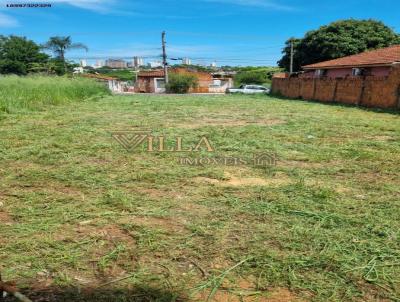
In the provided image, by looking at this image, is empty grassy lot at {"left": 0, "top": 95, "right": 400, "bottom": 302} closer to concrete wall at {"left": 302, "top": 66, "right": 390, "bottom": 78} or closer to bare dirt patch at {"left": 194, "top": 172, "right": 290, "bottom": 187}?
bare dirt patch at {"left": 194, "top": 172, "right": 290, "bottom": 187}

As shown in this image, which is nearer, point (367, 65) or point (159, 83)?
point (367, 65)

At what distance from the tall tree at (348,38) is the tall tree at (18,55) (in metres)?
31.1

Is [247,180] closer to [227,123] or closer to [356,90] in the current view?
[227,123]

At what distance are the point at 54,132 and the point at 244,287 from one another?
6150mm

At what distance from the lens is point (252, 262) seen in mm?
2209

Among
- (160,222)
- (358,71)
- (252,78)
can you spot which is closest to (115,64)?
(252,78)

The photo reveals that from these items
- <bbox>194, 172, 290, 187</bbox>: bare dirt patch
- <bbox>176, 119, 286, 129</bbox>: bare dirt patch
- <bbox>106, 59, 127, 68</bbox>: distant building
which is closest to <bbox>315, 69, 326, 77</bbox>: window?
<bbox>176, 119, 286, 129</bbox>: bare dirt patch

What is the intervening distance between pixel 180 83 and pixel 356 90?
74.5 ft

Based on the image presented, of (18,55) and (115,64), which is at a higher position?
(115,64)

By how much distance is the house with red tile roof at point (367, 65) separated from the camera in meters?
16.0

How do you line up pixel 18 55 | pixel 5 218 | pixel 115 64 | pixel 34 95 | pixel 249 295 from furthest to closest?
1. pixel 115 64
2. pixel 18 55
3. pixel 34 95
4. pixel 5 218
5. pixel 249 295

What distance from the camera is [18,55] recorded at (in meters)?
38.6

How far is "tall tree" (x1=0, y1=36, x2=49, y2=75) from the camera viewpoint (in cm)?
3784

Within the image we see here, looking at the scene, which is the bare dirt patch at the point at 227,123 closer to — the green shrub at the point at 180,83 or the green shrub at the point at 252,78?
the green shrub at the point at 180,83
